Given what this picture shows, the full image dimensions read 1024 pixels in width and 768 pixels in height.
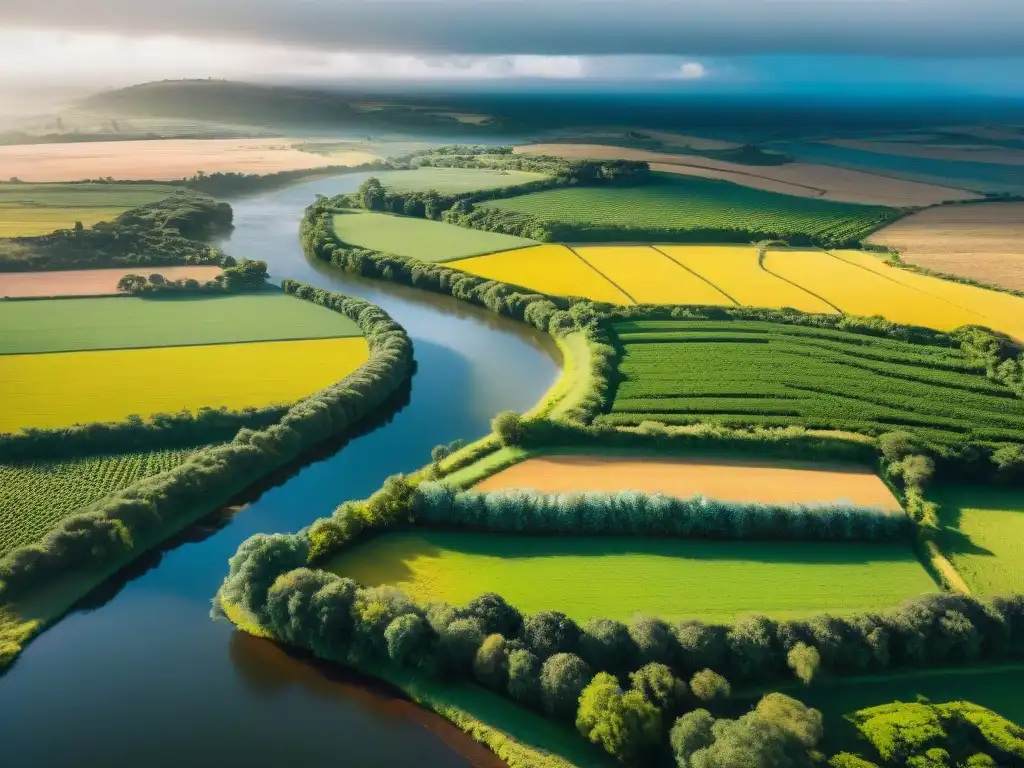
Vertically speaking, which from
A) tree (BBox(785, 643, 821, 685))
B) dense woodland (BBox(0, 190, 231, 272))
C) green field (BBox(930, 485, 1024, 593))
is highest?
dense woodland (BBox(0, 190, 231, 272))

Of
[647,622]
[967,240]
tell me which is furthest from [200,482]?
[967,240]

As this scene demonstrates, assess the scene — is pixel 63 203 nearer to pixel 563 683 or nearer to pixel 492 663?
pixel 492 663

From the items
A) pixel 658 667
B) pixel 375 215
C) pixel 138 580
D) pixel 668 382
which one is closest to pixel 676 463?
pixel 668 382

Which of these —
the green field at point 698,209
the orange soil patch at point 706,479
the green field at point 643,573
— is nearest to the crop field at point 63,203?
the green field at point 698,209

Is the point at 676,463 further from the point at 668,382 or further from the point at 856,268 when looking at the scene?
the point at 856,268

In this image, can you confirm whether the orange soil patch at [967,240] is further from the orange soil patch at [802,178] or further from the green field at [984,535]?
the green field at [984,535]

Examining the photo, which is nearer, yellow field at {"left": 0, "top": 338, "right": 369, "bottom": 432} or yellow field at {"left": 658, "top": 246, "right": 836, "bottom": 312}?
yellow field at {"left": 0, "top": 338, "right": 369, "bottom": 432}

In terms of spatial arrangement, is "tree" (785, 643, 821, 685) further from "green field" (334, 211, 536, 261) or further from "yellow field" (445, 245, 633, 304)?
"green field" (334, 211, 536, 261)

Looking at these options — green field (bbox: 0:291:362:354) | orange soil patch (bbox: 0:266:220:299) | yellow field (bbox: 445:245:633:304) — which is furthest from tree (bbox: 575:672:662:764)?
orange soil patch (bbox: 0:266:220:299)
